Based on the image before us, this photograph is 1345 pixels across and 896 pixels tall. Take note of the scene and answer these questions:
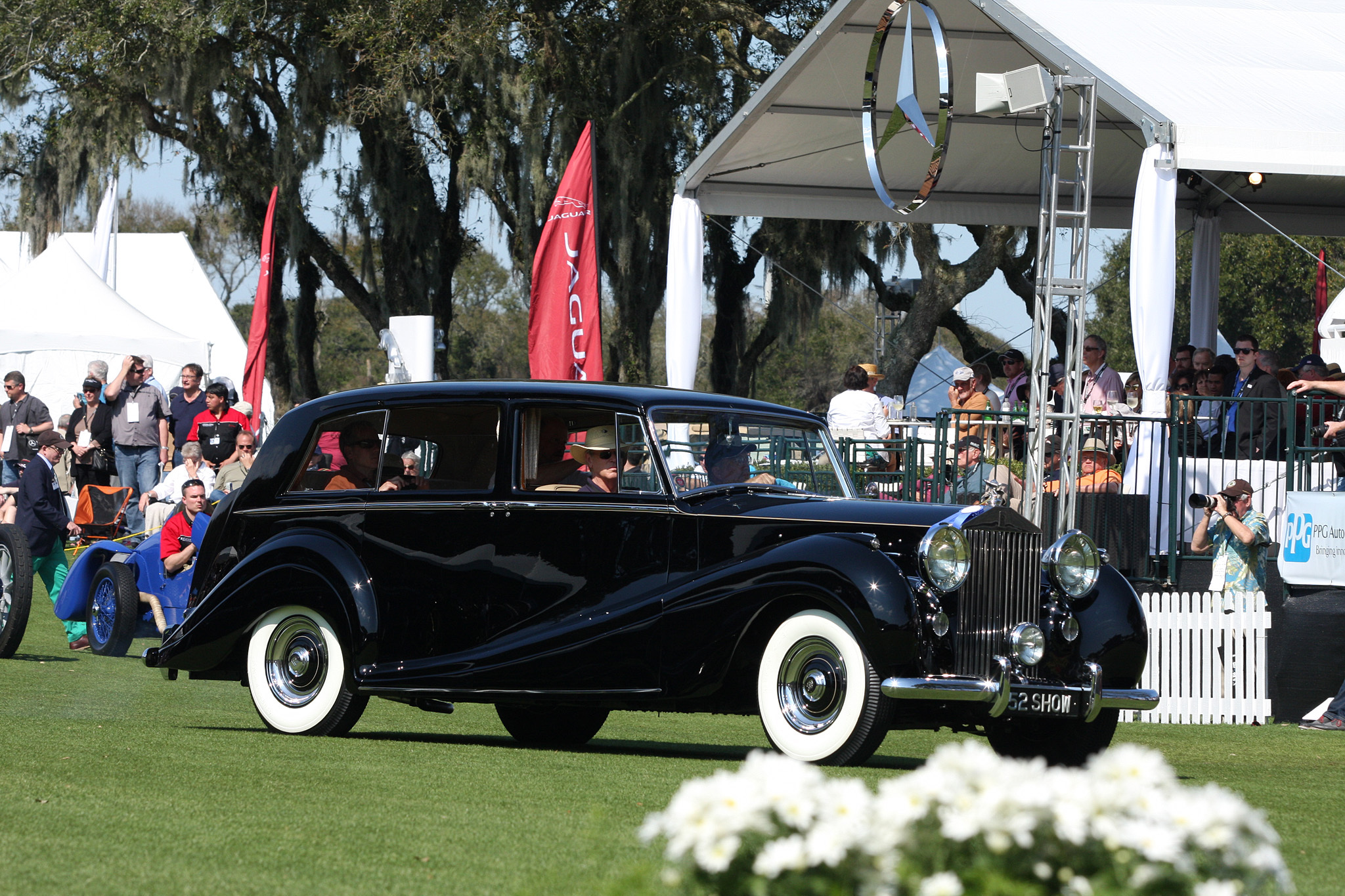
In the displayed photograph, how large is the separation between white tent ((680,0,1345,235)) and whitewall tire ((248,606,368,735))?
7690mm

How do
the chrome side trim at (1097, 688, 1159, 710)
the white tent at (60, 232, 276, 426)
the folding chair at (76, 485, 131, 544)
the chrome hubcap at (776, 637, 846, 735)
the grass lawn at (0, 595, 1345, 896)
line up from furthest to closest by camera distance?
the white tent at (60, 232, 276, 426), the folding chair at (76, 485, 131, 544), the chrome side trim at (1097, 688, 1159, 710), the chrome hubcap at (776, 637, 846, 735), the grass lawn at (0, 595, 1345, 896)

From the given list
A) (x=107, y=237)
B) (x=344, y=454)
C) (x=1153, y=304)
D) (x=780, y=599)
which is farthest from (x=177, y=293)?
(x=780, y=599)

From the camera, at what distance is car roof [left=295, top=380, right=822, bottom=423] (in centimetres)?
814

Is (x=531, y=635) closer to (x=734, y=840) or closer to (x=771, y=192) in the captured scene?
(x=734, y=840)

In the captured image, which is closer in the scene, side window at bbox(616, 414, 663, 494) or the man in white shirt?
side window at bbox(616, 414, 663, 494)

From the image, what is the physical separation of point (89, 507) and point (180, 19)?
11016 mm

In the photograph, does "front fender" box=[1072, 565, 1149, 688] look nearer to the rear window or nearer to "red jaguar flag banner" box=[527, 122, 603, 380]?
the rear window

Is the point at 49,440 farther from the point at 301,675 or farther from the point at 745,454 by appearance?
the point at 745,454

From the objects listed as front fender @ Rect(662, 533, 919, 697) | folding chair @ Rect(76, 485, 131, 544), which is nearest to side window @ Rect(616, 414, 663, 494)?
front fender @ Rect(662, 533, 919, 697)

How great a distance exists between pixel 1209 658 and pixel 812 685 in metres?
5.50

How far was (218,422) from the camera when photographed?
618 inches

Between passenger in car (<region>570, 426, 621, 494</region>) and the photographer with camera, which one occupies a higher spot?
passenger in car (<region>570, 426, 621, 494</region>)

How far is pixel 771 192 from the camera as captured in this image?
19.2 m

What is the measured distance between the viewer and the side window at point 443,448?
820 centimetres
